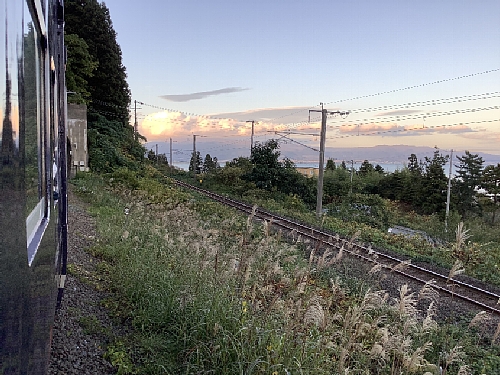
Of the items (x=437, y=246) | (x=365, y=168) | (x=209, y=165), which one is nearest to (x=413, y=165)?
(x=365, y=168)

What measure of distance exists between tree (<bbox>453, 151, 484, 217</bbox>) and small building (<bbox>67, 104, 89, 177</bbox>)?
34.5 m

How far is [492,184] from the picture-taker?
40.2 metres

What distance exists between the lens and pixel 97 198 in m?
14.0

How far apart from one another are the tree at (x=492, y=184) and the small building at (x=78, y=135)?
120 ft

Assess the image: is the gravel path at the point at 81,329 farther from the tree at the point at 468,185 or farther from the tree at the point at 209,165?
the tree at the point at 468,185

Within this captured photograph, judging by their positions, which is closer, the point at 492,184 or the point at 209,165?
the point at 492,184

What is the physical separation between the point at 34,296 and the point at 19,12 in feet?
2.74

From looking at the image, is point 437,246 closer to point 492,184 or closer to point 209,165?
point 492,184

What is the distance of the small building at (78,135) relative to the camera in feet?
71.7

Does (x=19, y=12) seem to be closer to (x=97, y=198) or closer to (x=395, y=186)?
(x=97, y=198)

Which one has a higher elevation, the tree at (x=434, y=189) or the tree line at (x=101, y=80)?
the tree line at (x=101, y=80)

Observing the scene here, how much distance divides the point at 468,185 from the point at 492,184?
2.05 meters

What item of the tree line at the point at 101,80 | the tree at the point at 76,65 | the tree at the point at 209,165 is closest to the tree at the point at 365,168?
the tree at the point at 209,165

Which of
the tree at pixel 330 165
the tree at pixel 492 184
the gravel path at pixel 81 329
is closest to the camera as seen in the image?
the gravel path at pixel 81 329
